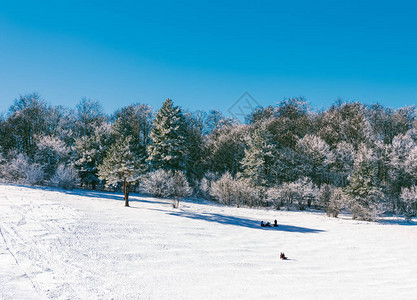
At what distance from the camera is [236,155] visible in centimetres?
4084

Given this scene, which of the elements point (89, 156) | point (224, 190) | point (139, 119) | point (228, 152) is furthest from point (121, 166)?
point (139, 119)

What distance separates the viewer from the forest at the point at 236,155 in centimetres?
2722

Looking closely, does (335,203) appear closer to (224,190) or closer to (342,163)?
(342,163)

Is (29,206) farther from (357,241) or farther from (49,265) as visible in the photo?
(357,241)

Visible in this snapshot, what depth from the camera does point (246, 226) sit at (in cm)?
1834

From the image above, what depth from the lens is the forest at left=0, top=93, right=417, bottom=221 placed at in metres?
27.2

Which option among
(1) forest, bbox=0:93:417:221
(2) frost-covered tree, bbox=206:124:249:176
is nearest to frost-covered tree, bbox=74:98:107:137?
(1) forest, bbox=0:93:417:221

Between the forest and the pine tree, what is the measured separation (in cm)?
15

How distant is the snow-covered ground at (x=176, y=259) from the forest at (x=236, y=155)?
7512mm

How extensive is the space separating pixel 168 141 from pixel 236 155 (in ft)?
40.1

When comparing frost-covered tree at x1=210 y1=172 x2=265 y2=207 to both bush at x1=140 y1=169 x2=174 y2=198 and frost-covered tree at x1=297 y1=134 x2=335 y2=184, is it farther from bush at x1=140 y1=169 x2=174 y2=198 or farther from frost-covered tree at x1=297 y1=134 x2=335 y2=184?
frost-covered tree at x1=297 y1=134 x2=335 y2=184

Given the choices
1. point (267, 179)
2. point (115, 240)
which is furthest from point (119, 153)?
point (267, 179)

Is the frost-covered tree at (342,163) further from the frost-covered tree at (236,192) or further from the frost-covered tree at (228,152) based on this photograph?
the frost-covered tree at (228,152)

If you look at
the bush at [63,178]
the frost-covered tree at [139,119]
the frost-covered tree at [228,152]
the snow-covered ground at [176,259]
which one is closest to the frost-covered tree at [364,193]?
the snow-covered ground at [176,259]
